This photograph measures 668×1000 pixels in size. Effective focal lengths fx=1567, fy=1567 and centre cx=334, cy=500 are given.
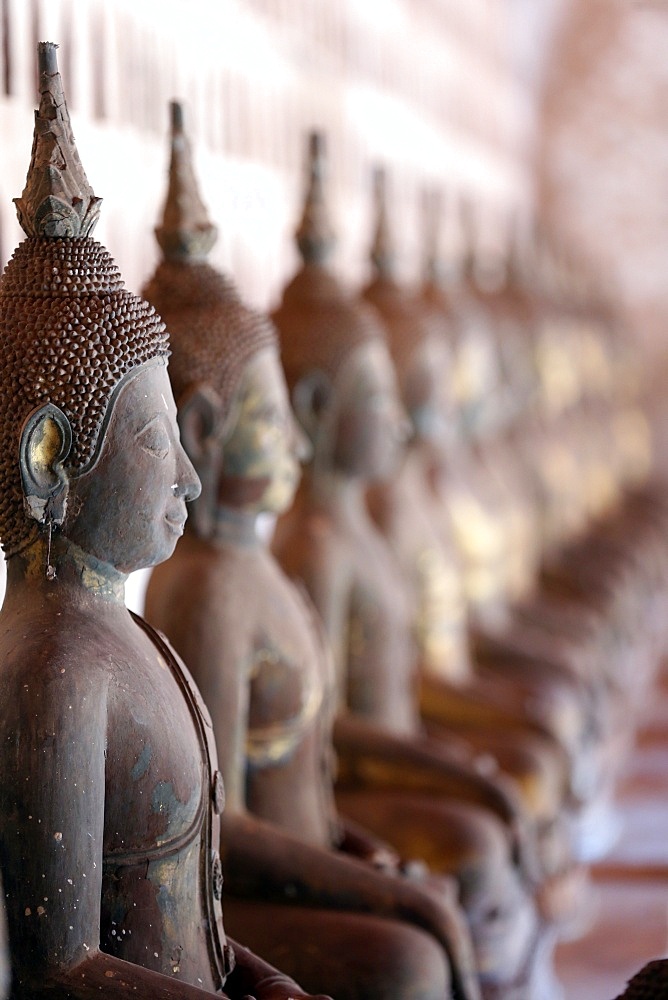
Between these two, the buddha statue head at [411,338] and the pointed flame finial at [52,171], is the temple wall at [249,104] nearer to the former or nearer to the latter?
the buddha statue head at [411,338]

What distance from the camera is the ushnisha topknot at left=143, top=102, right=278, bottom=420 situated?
2.62 m

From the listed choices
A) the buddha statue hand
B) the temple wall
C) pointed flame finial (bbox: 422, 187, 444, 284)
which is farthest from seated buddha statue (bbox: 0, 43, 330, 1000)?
pointed flame finial (bbox: 422, 187, 444, 284)

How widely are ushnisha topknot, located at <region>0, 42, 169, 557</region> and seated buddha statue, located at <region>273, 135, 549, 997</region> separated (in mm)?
1308

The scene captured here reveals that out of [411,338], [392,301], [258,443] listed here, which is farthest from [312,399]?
[392,301]

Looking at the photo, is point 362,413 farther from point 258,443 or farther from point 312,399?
point 258,443

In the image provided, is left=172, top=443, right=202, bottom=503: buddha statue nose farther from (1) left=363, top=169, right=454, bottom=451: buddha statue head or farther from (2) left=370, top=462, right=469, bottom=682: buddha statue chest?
(1) left=363, top=169, right=454, bottom=451: buddha statue head

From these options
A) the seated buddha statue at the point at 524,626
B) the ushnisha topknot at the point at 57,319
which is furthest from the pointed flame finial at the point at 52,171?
the seated buddha statue at the point at 524,626

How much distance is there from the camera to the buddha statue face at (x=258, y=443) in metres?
2.68

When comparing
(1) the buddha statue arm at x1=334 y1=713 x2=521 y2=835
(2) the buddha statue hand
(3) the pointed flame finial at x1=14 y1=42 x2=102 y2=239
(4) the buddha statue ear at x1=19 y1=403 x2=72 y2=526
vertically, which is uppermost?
(3) the pointed flame finial at x1=14 y1=42 x2=102 y2=239

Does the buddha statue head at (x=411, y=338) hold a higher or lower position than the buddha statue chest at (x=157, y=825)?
lower

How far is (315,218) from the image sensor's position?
337 centimetres

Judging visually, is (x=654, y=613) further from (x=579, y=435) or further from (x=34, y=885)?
(x=34, y=885)

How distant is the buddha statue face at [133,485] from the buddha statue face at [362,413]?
126 centimetres

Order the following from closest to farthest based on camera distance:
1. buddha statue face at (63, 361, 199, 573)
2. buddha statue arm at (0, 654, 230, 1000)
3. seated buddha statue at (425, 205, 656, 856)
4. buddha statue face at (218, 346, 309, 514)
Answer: buddha statue arm at (0, 654, 230, 1000), buddha statue face at (63, 361, 199, 573), buddha statue face at (218, 346, 309, 514), seated buddha statue at (425, 205, 656, 856)
